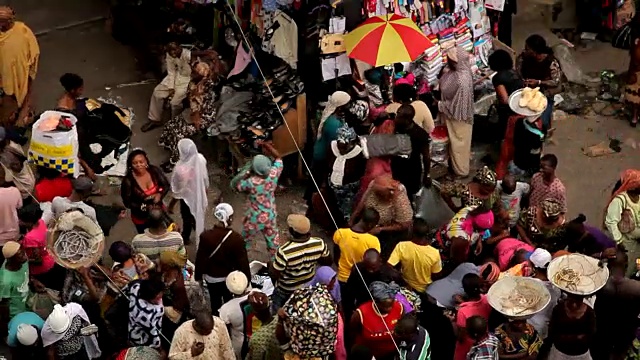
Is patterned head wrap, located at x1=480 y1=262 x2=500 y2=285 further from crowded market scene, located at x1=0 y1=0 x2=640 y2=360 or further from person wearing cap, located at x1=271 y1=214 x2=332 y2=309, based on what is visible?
person wearing cap, located at x1=271 y1=214 x2=332 y2=309

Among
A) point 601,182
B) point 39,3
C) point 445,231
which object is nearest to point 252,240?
point 445,231

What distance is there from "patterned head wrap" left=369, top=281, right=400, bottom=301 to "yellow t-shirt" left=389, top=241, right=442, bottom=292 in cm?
61

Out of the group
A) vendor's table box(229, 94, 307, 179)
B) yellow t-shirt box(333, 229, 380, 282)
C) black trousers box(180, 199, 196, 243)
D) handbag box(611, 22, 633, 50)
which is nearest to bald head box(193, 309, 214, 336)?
yellow t-shirt box(333, 229, 380, 282)

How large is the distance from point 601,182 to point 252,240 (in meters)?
3.64

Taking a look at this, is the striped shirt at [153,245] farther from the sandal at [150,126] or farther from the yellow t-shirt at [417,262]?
the sandal at [150,126]

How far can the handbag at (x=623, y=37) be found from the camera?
38.9ft

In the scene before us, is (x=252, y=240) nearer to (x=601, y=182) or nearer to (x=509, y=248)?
(x=509, y=248)

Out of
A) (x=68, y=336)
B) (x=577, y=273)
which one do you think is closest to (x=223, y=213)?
(x=68, y=336)

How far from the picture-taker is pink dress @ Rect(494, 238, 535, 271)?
802cm

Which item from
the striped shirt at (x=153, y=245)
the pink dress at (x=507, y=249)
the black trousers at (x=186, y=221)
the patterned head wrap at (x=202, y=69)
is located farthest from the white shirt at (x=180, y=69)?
the pink dress at (x=507, y=249)

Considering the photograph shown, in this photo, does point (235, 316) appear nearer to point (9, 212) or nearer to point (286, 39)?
point (9, 212)

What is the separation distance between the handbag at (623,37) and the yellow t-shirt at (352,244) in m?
5.32

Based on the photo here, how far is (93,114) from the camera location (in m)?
10.2

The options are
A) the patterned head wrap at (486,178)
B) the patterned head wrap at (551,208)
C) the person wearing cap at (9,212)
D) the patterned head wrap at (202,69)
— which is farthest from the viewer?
the patterned head wrap at (202,69)
